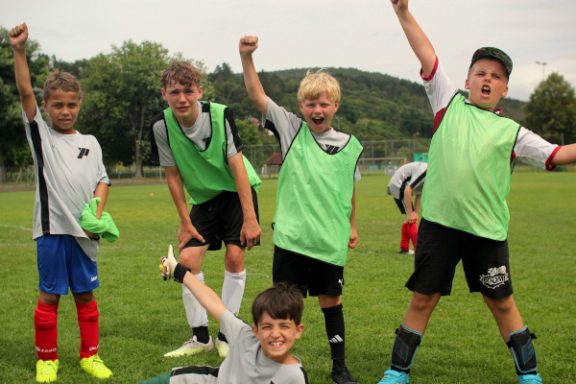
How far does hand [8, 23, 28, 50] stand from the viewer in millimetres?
3998

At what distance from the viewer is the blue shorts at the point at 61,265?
4465 millimetres

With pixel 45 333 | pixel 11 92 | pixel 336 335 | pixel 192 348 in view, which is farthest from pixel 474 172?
pixel 11 92

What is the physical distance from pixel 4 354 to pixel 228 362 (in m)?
2.28

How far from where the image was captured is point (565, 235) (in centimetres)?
1226

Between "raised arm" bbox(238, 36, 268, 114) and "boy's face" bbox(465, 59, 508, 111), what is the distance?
140cm

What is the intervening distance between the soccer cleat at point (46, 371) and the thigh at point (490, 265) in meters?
2.91

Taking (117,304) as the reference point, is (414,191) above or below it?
above

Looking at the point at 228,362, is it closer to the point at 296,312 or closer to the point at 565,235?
the point at 296,312

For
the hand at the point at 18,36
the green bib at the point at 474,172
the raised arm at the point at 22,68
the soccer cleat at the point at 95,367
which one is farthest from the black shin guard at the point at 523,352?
the hand at the point at 18,36

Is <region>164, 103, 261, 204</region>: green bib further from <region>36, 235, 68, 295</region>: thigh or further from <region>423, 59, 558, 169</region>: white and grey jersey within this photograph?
<region>423, 59, 558, 169</region>: white and grey jersey

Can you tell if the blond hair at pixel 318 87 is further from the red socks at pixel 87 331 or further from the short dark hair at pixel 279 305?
the red socks at pixel 87 331

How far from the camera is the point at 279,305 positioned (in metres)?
3.43

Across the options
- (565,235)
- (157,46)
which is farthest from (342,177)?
(157,46)

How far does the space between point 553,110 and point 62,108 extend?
78.1m
